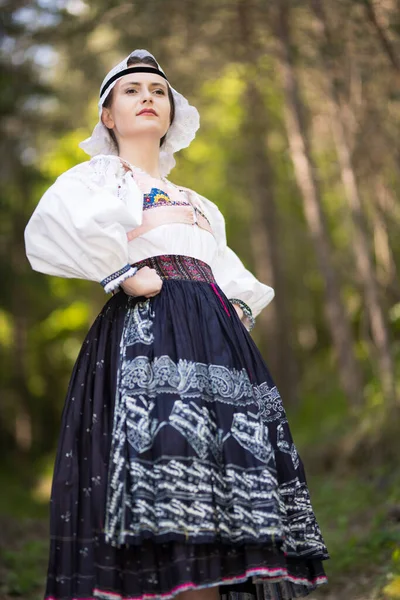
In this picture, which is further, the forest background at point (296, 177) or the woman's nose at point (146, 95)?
the forest background at point (296, 177)

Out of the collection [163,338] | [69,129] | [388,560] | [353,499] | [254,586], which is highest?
[69,129]

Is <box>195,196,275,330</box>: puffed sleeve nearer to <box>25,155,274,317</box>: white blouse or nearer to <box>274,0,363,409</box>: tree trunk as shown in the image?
<box>25,155,274,317</box>: white blouse

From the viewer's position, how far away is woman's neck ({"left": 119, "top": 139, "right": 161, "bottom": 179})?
309cm

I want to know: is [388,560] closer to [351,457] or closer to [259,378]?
[259,378]

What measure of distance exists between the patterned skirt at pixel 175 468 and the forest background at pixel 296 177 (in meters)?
0.44

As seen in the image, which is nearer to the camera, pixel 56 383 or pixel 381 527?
pixel 381 527

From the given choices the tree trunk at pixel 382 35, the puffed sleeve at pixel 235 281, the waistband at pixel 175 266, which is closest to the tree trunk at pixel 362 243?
the tree trunk at pixel 382 35

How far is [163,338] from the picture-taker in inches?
105

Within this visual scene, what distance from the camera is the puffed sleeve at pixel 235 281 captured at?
3.21 metres

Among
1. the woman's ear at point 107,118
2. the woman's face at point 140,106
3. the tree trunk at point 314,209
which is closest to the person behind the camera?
the woman's face at point 140,106

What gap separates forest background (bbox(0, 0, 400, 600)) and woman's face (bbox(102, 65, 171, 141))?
184 cm

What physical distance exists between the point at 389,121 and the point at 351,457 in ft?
10.2

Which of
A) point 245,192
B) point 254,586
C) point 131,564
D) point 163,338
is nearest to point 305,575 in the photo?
point 254,586

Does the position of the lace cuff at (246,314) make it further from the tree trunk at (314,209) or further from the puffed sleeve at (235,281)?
the tree trunk at (314,209)
